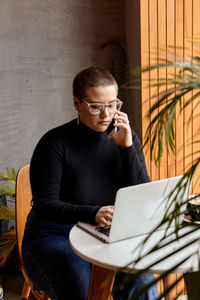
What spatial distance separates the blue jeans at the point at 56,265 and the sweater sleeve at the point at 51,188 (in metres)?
0.08

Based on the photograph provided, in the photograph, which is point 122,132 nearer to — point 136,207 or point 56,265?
point 136,207

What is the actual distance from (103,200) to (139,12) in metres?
1.36

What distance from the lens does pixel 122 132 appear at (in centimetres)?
206

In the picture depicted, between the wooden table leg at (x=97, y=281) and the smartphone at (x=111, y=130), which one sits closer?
the wooden table leg at (x=97, y=281)

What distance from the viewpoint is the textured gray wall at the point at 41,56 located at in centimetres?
325

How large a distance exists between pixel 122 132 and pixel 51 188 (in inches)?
18.4

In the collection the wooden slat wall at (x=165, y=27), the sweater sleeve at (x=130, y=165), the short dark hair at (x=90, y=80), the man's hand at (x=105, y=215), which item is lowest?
the man's hand at (x=105, y=215)

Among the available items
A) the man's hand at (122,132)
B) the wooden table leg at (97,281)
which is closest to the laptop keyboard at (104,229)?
the wooden table leg at (97,281)

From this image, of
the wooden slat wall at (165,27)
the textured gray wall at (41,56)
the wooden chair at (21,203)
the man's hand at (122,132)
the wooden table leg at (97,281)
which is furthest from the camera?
the textured gray wall at (41,56)

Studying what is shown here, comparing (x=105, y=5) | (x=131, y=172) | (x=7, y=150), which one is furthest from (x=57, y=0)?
(x=131, y=172)

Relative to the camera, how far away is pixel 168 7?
104 inches

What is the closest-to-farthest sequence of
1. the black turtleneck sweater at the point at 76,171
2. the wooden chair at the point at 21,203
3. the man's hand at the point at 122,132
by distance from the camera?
the black turtleneck sweater at the point at 76,171 < the man's hand at the point at 122,132 < the wooden chair at the point at 21,203

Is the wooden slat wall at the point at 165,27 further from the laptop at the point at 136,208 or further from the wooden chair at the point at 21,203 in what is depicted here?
the laptop at the point at 136,208

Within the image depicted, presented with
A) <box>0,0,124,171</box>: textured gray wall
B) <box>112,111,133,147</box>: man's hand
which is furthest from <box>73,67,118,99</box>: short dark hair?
<box>0,0,124,171</box>: textured gray wall
